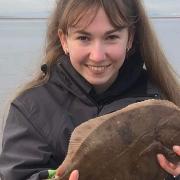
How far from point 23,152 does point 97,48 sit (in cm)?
89

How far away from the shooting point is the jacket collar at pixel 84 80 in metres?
4.50

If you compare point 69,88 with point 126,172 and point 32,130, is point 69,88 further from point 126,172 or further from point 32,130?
point 126,172

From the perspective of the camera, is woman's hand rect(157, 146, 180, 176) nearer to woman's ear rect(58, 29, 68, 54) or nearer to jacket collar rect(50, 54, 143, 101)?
jacket collar rect(50, 54, 143, 101)

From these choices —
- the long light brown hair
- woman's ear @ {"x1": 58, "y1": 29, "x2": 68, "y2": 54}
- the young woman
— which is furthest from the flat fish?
woman's ear @ {"x1": 58, "y1": 29, "x2": 68, "y2": 54}

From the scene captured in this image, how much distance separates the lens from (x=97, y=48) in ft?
14.2

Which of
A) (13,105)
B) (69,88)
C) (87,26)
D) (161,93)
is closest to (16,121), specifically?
(13,105)

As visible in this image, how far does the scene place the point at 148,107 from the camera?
3805 millimetres

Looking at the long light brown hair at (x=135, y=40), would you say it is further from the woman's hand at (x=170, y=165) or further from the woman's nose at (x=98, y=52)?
the woman's hand at (x=170, y=165)

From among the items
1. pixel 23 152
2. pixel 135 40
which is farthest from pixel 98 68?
pixel 23 152

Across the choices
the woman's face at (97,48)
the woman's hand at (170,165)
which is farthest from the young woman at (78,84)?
the woman's hand at (170,165)

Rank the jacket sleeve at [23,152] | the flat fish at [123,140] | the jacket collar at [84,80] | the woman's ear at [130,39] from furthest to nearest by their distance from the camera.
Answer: the woman's ear at [130,39], the jacket collar at [84,80], the jacket sleeve at [23,152], the flat fish at [123,140]

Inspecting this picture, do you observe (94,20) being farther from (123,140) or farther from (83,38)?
(123,140)

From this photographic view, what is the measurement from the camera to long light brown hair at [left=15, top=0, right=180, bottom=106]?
4.55m

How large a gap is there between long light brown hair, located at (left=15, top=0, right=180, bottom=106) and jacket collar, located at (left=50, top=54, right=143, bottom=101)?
11cm
